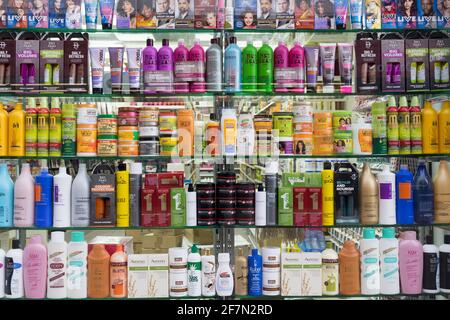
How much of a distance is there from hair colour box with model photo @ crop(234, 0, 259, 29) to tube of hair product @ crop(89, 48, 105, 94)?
83 cm

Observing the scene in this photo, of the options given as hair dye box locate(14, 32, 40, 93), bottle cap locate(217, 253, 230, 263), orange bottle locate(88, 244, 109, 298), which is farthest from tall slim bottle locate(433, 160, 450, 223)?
hair dye box locate(14, 32, 40, 93)

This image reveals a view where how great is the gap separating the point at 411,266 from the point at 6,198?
2.41 m

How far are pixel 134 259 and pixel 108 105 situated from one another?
3.07 ft

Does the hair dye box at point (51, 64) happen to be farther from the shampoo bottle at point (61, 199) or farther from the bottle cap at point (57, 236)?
the bottle cap at point (57, 236)

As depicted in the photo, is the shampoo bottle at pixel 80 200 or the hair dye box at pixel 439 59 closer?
the shampoo bottle at pixel 80 200

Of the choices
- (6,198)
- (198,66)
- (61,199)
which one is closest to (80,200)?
(61,199)

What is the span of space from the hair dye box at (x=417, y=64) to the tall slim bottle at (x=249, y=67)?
94 centimetres

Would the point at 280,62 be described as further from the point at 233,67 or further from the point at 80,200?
the point at 80,200

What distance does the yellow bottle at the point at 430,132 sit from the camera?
3426 mm

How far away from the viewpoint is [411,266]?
11.0ft

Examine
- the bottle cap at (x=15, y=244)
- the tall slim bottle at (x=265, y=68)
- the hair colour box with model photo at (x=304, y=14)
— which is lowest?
the bottle cap at (x=15, y=244)

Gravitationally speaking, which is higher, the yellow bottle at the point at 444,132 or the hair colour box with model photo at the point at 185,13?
the hair colour box with model photo at the point at 185,13

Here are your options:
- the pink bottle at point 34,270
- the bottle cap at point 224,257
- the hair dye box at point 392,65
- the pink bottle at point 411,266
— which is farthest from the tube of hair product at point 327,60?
the pink bottle at point 34,270

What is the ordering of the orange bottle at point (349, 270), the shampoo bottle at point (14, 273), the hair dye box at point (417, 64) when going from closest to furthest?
the shampoo bottle at point (14, 273) < the orange bottle at point (349, 270) < the hair dye box at point (417, 64)
